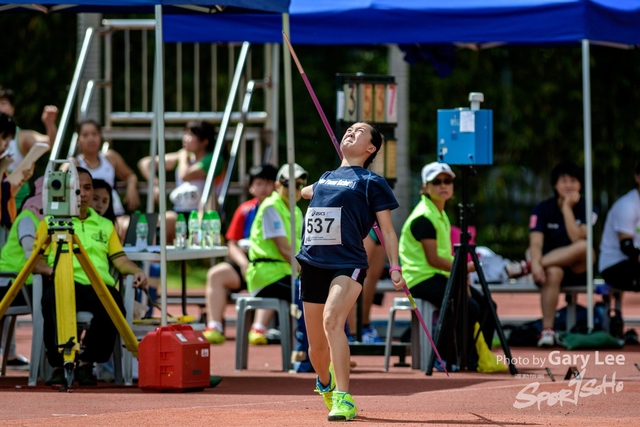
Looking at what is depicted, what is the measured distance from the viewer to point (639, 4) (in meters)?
10.7

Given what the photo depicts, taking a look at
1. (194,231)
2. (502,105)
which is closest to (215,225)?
(194,231)

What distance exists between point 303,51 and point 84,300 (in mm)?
12958

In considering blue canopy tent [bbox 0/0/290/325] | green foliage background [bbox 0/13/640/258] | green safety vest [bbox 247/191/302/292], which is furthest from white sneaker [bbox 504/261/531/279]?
green foliage background [bbox 0/13/640/258]

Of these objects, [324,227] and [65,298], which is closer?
[324,227]

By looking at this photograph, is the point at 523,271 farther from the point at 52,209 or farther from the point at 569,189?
the point at 52,209

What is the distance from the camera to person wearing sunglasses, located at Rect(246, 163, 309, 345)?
1039 centimetres

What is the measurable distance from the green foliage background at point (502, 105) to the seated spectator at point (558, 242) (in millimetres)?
6659

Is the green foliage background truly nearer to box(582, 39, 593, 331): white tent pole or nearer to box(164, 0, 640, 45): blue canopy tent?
box(582, 39, 593, 331): white tent pole

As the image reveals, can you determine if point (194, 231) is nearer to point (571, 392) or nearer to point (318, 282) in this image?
point (318, 282)

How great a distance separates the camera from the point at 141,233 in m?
9.58

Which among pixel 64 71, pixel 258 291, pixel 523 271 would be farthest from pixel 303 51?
pixel 258 291

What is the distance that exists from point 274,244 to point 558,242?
107 inches

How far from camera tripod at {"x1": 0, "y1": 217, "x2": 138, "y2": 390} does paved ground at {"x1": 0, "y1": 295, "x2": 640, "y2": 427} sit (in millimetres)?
324

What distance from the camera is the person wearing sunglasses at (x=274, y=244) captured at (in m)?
10.4
